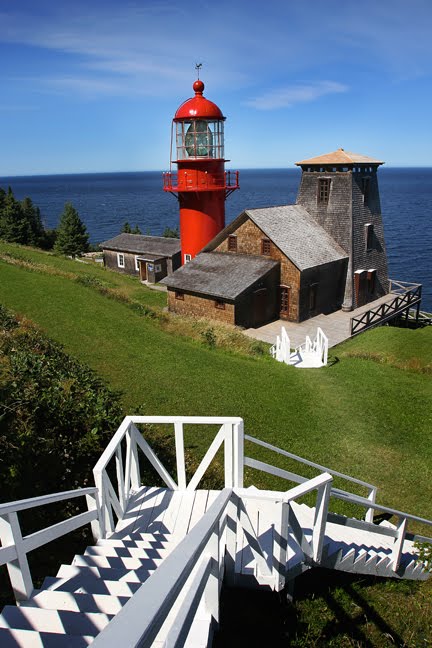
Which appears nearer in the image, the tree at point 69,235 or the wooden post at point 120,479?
the wooden post at point 120,479

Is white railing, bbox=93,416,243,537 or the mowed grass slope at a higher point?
white railing, bbox=93,416,243,537

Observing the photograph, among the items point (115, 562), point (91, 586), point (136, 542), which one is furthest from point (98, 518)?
point (91, 586)

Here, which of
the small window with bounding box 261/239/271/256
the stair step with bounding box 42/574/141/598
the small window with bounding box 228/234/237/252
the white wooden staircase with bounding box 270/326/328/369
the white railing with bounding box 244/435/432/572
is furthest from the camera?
the small window with bounding box 228/234/237/252

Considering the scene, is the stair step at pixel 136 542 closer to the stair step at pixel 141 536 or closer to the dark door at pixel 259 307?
the stair step at pixel 141 536

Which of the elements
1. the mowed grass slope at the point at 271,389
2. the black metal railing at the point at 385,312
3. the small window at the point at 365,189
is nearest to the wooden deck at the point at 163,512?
the mowed grass slope at the point at 271,389

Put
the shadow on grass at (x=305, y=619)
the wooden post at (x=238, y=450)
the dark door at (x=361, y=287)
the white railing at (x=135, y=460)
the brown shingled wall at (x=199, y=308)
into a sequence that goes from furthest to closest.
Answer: the dark door at (x=361, y=287), the brown shingled wall at (x=199, y=308), the wooden post at (x=238, y=450), the white railing at (x=135, y=460), the shadow on grass at (x=305, y=619)

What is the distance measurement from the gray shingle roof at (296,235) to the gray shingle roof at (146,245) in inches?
363

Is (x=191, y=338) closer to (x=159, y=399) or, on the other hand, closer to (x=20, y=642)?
(x=159, y=399)

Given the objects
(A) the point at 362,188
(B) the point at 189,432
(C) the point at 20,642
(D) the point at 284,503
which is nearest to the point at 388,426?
(B) the point at 189,432

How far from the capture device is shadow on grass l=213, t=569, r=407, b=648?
4691 mm

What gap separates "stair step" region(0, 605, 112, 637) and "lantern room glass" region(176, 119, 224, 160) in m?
29.8

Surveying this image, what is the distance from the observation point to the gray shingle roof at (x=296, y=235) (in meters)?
26.4

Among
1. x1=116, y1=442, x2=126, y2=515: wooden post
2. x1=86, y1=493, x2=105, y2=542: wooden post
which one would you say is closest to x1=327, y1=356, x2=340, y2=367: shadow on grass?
x1=116, y1=442, x2=126, y2=515: wooden post

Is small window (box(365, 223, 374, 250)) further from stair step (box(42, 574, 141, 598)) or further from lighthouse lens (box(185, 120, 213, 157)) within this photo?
stair step (box(42, 574, 141, 598))
